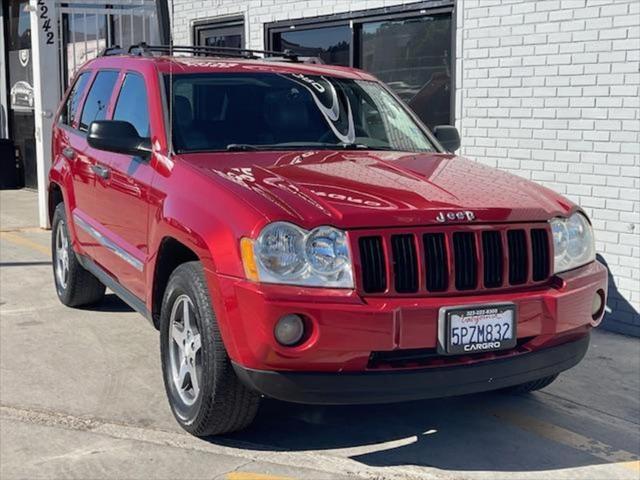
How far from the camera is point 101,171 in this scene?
561 centimetres

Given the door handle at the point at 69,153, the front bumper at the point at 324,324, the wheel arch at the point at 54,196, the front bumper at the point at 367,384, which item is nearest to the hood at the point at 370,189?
the front bumper at the point at 324,324

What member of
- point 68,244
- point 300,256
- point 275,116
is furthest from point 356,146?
point 68,244

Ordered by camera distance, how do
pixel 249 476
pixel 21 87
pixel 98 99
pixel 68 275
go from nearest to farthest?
pixel 249 476 < pixel 98 99 < pixel 68 275 < pixel 21 87

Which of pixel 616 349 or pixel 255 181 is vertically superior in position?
pixel 255 181

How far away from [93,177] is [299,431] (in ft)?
7.79

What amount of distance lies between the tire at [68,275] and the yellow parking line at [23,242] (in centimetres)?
233

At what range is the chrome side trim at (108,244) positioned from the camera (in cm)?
500

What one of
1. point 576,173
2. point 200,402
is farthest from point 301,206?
point 576,173

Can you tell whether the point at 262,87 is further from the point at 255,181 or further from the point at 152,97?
the point at 255,181

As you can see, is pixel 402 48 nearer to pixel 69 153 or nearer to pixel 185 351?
pixel 69 153

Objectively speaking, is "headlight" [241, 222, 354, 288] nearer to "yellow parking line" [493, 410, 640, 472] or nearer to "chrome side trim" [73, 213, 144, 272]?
"chrome side trim" [73, 213, 144, 272]

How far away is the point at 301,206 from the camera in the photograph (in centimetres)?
378

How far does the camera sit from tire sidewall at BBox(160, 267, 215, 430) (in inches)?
155

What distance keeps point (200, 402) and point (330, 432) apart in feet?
2.52
